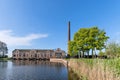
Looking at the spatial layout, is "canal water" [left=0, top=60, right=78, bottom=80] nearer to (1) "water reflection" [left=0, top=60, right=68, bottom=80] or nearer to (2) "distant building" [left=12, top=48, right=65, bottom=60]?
(1) "water reflection" [left=0, top=60, right=68, bottom=80]

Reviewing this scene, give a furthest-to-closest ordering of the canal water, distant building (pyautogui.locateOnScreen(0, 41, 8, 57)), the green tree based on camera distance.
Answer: distant building (pyautogui.locateOnScreen(0, 41, 8, 57))
the green tree
the canal water

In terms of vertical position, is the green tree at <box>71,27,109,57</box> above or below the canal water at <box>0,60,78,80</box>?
above

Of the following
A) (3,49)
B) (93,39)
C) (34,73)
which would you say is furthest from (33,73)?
(3,49)

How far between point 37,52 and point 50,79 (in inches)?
4306

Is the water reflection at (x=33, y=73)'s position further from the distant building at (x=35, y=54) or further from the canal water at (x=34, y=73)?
the distant building at (x=35, y=54)

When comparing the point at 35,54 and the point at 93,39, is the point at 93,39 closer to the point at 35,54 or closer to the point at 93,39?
the point at 93,39

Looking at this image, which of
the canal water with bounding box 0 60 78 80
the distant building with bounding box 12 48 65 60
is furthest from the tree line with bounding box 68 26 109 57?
the distant building with bounding box 12 48 65 60

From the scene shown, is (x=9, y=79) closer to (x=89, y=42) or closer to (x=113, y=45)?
(x=89, y=42)

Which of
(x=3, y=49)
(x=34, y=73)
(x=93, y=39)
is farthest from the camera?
(x=3, y=49)

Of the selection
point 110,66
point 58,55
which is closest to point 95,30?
point 110,66

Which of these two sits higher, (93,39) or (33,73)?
(93,39)

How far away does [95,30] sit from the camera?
135 feet

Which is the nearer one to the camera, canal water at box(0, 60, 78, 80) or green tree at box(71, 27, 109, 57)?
canal water at box(0, 60, 78, 80)

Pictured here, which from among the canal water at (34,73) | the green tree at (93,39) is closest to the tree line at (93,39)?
the green tree at (93,39)
